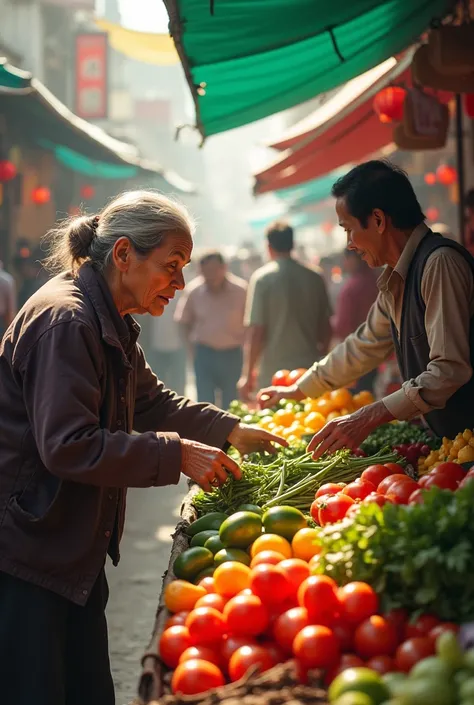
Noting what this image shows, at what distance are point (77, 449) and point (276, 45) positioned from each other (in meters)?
3.68

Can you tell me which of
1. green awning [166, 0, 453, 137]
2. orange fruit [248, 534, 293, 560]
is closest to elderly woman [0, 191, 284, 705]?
orange fruit [248, 534, 293, 560]

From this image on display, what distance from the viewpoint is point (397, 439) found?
401 cm

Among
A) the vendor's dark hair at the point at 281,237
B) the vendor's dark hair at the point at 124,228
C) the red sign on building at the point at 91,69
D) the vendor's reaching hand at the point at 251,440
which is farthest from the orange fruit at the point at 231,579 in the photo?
the red sign on building at the point at 91,69

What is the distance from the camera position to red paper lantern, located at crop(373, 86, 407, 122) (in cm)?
725

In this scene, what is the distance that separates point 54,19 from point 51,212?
21.5 feet

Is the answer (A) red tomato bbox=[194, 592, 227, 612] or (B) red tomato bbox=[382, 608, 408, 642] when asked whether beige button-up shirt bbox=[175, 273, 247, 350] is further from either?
(B) red tomato bbox=[382, 608, 408, 642]

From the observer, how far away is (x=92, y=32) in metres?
18.5

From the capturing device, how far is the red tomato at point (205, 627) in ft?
7.63

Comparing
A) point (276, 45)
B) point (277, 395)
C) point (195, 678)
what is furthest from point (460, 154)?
point (195, 678)

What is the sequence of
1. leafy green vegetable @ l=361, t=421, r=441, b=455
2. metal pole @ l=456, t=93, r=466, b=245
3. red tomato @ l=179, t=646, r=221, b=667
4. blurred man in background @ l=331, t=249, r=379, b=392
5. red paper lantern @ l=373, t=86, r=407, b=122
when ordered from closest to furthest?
red tomato @ l=179, t=646, r=221, b=667, leafy green vegetable @ l=361, t=421, r=441, b=455, red paper lantern @ l=373, t=86, r=407, b=122, metal pole @ l=456, t=93, r=466, b=245, blurred man in background @ l=331, t=249, r=379, b=392

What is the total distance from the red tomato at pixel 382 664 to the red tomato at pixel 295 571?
15.6 inches

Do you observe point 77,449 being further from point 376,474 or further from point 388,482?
point 376,474

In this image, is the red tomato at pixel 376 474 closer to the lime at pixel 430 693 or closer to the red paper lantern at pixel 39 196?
the lime at pixel 430 693

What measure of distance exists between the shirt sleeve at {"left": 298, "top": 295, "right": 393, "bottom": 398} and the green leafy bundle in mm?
2177
